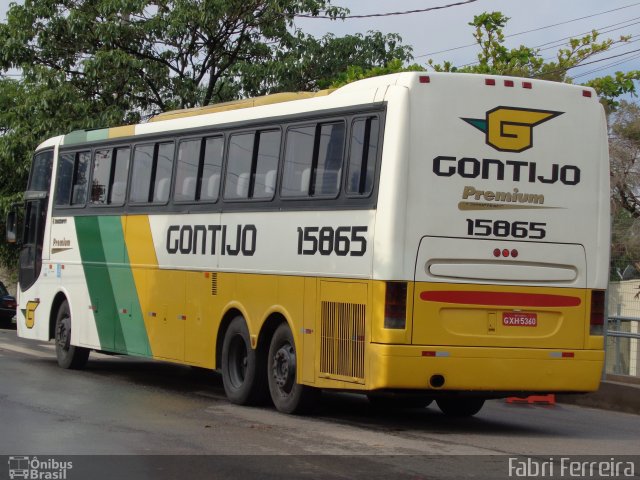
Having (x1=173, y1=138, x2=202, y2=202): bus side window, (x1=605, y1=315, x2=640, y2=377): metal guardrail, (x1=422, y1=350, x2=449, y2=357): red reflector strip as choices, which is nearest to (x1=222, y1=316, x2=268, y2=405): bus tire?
(x1=173, y1=138, x2=202, y2=202): bus side window

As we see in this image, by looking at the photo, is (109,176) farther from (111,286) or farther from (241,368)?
(241,368)

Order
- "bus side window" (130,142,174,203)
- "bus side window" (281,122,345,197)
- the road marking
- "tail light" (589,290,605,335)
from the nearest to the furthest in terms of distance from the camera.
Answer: "tail light" (589,290,605,335) < "bus side window" (281,122,345,197) < "bus side window" (130,142,174,203) < the road marking

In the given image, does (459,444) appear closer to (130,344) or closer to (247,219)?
(247,219)

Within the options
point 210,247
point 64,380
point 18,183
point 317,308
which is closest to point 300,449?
point 317,308

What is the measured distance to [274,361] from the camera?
13352 mm

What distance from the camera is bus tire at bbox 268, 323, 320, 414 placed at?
12914 millimetres

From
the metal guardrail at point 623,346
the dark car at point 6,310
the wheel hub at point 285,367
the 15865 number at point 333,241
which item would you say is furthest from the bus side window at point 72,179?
the dark car at point 6,310

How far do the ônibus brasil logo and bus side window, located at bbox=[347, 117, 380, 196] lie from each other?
2.99 feet

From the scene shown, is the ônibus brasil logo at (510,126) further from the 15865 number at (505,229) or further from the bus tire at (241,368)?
the bus tire at (241,368)

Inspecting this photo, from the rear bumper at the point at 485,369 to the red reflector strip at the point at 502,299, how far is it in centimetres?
44

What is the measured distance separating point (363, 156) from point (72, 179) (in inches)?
315

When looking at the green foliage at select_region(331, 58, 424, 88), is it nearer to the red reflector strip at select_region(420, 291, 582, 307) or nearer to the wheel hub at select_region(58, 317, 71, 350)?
the wheel hub at select_region(58, 317, 71, 350)

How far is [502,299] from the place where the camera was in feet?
39.4

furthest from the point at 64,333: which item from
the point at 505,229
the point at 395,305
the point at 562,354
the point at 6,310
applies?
the point at 6,310
